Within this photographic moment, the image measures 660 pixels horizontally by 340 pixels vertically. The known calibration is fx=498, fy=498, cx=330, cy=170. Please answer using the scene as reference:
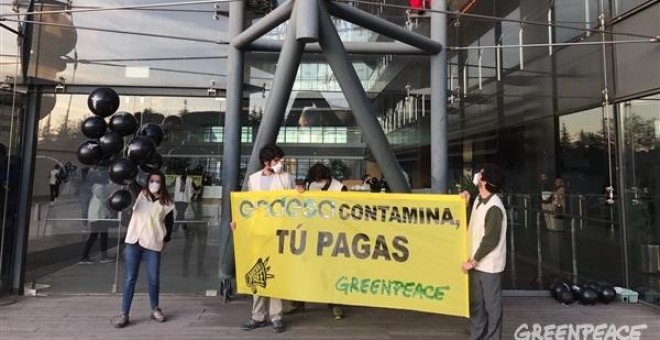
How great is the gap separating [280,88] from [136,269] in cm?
268

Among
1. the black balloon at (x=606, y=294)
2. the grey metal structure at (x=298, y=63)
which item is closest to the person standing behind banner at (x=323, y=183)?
the grey metal structure at (x=298, y=63)

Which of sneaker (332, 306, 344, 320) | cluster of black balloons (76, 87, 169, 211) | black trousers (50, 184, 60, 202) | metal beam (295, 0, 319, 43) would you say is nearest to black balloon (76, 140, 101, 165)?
cluster of black balloons (76, 87, 169, 211)

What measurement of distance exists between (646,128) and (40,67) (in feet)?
29.1

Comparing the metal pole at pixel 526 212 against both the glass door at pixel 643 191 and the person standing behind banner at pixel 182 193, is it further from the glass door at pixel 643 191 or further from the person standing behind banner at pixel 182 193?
the person standing behind banner at pixel 182 193

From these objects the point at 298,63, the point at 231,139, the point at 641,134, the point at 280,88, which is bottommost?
the point at 231,139

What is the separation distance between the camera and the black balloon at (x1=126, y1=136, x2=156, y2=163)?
5812mm

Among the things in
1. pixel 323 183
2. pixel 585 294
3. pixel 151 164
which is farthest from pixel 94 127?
pixel 585 294

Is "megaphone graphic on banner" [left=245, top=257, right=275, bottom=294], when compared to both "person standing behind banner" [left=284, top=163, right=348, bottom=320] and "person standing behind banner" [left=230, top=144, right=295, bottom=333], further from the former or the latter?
"person standing behind banner" [left=284, top=163, right=348, bottom=320]

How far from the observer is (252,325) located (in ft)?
18.2

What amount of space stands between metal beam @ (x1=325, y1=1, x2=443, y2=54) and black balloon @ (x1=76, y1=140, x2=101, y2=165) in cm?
324

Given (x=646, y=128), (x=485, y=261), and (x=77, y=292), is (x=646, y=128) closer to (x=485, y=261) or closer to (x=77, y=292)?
(x=485, y=261)

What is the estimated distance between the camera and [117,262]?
749 centimetres

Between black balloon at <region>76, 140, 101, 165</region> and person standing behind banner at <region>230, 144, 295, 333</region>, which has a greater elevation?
black balloon at <region>76, 140, 101, 165</region>

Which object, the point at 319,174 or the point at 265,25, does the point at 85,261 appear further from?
the point at 265,25
